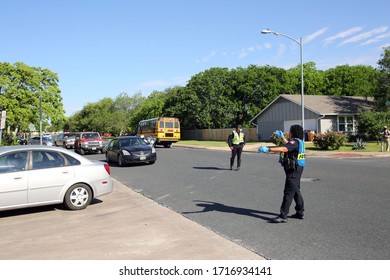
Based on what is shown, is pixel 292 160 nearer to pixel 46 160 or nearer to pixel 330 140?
pixel 46 160

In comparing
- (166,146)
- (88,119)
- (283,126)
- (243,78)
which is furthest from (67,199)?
(88,119)

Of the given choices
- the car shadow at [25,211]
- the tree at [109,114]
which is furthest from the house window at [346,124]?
the tree at [109,114]

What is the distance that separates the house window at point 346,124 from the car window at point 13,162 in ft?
109

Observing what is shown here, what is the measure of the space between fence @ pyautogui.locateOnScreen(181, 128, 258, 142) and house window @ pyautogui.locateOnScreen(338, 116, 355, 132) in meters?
11.0

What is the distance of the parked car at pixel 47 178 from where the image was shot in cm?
743

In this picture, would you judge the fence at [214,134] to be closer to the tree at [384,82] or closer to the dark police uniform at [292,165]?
the tree at [384,82]

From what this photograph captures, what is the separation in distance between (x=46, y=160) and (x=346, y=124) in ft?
109

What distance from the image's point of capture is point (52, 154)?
318 inches

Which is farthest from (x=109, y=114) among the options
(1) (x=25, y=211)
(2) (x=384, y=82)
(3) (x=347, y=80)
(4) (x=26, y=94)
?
(1) (x=25, y=211)

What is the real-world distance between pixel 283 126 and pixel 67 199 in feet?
113

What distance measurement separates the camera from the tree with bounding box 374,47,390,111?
1394 inches

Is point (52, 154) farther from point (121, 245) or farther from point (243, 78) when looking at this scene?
point (243, 78)

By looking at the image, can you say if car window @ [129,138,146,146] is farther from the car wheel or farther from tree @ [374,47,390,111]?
tree @ [374,47,390,111]

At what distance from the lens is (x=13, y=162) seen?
7.59m
